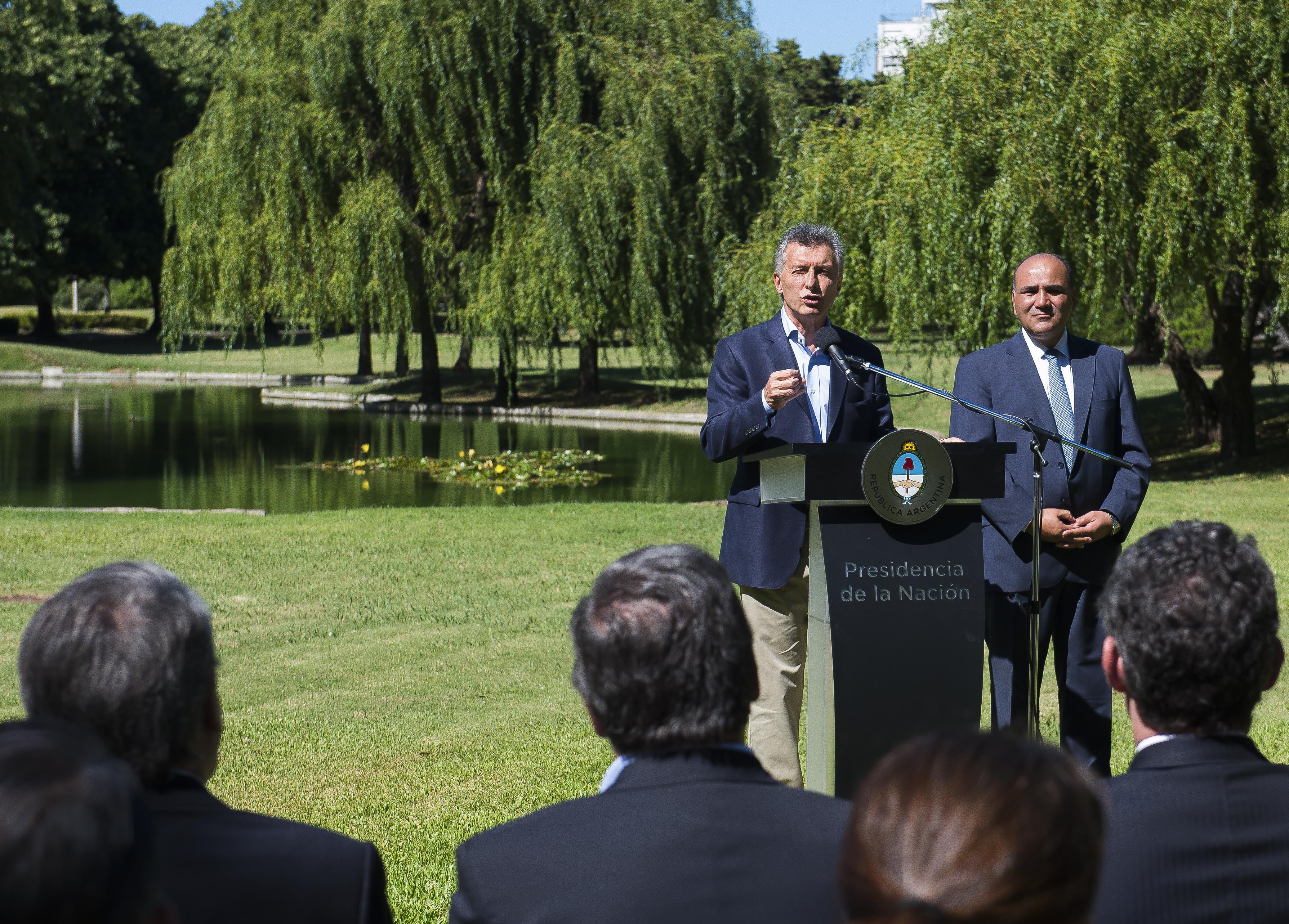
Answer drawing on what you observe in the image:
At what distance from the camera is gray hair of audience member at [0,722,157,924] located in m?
1.17

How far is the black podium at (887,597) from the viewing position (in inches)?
139

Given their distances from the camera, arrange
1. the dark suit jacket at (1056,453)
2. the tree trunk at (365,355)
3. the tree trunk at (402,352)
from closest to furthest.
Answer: the dark suit jacket at (1056,453), the tree trunk at (402,352), the tree trunk at (365,355)

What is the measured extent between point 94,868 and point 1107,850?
1.50 m

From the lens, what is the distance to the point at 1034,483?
3.91m

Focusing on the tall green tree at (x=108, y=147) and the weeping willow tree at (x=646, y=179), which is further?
the tall green tree at (x=108, y=147)

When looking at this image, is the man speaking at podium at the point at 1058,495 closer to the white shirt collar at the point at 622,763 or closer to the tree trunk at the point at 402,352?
the white shirt collar at the point at 622,763

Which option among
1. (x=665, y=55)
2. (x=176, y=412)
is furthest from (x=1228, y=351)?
(x=176, y=412)

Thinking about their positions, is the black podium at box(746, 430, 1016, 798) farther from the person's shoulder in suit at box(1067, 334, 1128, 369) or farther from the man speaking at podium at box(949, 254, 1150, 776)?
the person's shoulder in suit at box(1067, 334, 1128, 369)

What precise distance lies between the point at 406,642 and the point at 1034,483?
4.80m

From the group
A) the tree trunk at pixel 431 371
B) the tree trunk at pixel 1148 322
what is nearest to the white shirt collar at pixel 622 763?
the tree trunk at pixel 1148 322

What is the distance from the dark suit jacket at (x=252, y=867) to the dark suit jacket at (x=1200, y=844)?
3.75 ft

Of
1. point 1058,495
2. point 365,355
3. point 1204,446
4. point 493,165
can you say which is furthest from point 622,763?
point 365,355

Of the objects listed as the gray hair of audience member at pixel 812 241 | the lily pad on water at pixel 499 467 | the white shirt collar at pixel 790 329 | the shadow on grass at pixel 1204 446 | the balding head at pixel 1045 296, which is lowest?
the lily pad on water at pixel 499 467

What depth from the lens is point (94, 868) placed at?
120 centimetres
